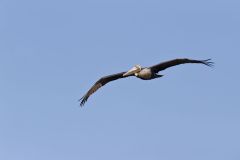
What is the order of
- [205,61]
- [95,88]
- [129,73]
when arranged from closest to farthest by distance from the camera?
[205,61]
[129,73]
[95,88]

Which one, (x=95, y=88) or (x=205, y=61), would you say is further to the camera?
(x=95, y=88)

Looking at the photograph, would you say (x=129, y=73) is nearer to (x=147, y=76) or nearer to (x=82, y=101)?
(x=147, y=76)

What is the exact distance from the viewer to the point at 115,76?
135 feet

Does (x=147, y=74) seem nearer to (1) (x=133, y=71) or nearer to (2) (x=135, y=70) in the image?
(2) (x=135, y=70)

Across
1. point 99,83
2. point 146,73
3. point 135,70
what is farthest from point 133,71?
point 99,83

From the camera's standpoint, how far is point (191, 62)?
124ft

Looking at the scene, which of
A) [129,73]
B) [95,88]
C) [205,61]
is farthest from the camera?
[95,88]

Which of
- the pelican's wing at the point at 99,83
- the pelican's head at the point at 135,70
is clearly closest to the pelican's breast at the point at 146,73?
the pelican's head at the point at 135,70

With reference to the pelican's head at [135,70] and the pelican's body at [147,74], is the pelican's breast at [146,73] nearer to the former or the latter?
the pelican's body at [147,74]

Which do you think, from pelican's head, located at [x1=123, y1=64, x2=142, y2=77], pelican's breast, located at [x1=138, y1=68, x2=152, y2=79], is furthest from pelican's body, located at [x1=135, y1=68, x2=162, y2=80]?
pelican's head, located at [x1=123, y1=64, x2=142, y2=77]

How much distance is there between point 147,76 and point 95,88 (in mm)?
4668

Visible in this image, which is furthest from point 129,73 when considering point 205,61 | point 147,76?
point 205,61

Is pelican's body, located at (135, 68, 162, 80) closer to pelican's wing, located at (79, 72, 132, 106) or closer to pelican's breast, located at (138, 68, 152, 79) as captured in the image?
pelican's breast, located at (138, 68, 152, 79)

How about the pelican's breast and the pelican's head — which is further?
the pelican's head
